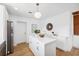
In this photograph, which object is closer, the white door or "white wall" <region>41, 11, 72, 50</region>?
Answer: "white wall" <region>41, 11, 72, 50</region>

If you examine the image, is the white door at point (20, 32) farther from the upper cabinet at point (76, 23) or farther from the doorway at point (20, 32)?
the upper cabinet at point (76, 23)

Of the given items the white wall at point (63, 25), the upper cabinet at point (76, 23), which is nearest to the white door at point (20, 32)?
the white wall at point (63, 25)

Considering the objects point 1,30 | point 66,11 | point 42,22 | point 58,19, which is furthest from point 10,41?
point 66,11

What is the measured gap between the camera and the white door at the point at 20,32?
5.68m

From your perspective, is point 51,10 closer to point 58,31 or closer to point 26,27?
point 58,31

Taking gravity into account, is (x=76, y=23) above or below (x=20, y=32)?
above

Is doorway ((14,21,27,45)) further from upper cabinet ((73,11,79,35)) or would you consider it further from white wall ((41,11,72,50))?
upper cabinet ((73,11,79,35))

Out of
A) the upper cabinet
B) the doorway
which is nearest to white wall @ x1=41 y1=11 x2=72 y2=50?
the upper cabinet

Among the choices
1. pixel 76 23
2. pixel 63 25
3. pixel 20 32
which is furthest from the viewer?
pixel 20 32

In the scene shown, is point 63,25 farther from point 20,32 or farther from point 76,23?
point 20,32

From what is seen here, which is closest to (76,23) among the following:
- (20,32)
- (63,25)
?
(63,25)

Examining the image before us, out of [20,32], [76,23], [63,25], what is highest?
[76,23]

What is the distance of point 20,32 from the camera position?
5879 millimetres

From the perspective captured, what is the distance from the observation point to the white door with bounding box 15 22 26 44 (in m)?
5.68
